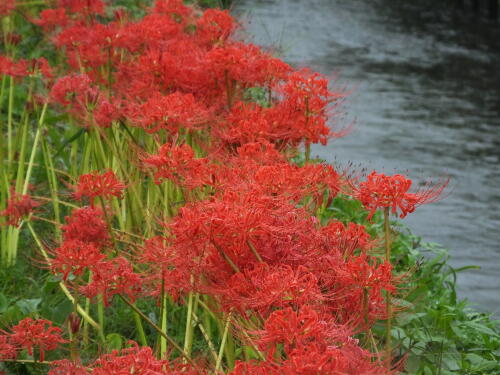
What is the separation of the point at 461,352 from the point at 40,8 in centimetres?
553

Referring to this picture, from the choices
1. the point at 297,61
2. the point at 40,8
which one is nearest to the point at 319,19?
the point at 297,61

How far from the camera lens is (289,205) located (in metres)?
2.13

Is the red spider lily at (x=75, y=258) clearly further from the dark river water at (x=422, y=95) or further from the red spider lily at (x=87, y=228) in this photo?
the dark river water at (x=422, y=95)

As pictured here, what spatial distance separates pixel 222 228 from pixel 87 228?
0.83m

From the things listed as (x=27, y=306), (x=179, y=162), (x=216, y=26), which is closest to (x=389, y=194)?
(x=179, y=162)

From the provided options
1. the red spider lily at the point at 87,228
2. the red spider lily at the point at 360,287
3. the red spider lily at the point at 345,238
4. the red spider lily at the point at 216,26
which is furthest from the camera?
the red spider lily at the point at 216,26

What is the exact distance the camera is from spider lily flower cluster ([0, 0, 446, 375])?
5.95 feet

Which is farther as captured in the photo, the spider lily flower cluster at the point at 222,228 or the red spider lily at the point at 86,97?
the red spider lily at the point at 86,97

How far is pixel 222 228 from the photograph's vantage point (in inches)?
76.9

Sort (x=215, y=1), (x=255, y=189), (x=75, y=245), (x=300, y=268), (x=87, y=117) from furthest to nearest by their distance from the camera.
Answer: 1. (x=215, y=1)
2. (x=87, y=117)
3. (x=75, y=245)
4. (x=255, y=189)
5. (x=300, y=268)

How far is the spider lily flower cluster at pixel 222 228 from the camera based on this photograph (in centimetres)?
181

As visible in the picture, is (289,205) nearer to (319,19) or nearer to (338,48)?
(338,48)

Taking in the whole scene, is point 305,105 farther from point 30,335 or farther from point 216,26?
point 30,335

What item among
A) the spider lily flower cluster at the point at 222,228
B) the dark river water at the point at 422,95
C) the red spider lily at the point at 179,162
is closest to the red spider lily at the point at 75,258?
the spider lily flower cluster at the point at 222,228
